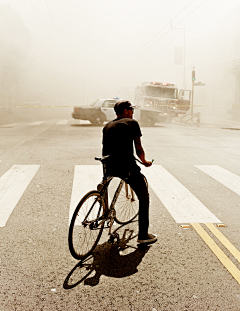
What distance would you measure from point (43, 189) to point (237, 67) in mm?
33771

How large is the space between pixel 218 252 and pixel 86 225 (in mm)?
1522

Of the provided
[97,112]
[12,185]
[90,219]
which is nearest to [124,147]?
[90,219]

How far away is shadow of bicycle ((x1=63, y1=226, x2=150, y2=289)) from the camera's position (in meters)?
3.64

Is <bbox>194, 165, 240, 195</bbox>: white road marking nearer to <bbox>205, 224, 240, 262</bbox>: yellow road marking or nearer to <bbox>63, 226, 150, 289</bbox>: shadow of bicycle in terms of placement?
<bbox>205, 224, 240, 262</bbox>: yellow road marking

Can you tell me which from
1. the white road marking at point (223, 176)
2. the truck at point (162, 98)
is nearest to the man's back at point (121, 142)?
the white road marking at point (223, 176)

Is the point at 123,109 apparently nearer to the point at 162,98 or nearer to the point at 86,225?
the point at 86,225

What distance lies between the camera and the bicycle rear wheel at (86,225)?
12.9 feet

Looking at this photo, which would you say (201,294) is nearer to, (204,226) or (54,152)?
(204,226)

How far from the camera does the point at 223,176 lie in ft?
27.3

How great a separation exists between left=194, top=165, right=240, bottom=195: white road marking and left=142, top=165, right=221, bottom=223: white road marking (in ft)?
3.10

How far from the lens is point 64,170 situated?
866cm

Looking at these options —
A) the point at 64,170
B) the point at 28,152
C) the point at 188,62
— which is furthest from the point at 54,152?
the point at 188,62

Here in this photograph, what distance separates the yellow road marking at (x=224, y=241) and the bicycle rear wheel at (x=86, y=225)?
1495 millimetres

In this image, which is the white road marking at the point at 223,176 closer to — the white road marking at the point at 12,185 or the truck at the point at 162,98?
the white road marking at the point at 12,185
